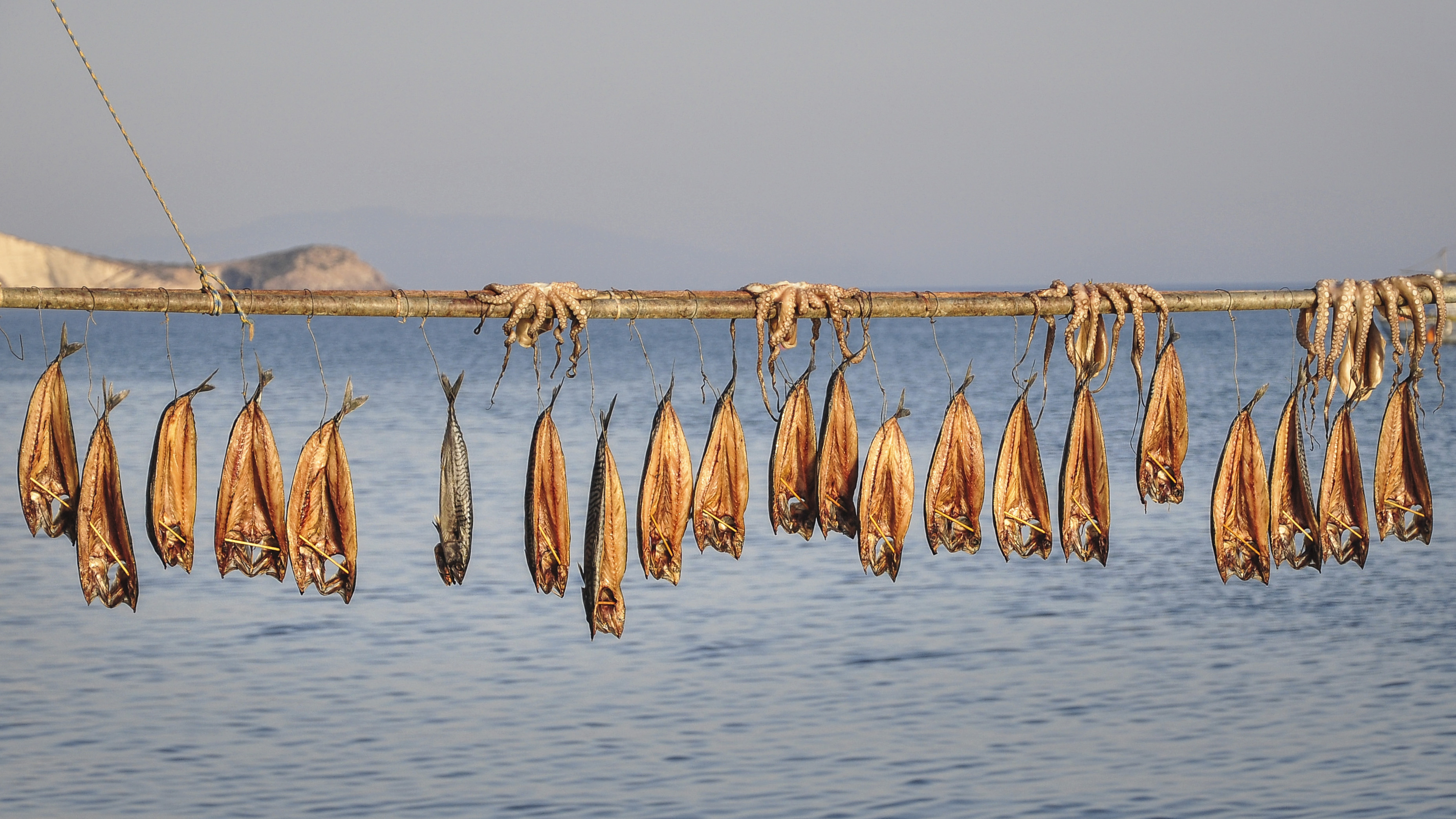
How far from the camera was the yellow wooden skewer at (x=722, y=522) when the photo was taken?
5.82 m

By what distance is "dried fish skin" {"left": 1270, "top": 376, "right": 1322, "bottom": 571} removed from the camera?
6.23m

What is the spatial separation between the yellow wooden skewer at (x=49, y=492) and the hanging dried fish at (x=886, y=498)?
118 inches

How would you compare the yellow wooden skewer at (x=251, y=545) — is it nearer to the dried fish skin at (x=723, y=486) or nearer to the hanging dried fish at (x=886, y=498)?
the dried fish skin at (x=723, y=486)

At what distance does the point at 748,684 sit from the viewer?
11.7 m

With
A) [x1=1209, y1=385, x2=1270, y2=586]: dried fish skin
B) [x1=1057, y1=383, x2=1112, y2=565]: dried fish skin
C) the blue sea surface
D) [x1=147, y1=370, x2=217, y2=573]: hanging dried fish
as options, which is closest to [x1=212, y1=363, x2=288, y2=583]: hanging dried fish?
[x1=147, y1=370, x2=217, y2=573]: hanging dried fish

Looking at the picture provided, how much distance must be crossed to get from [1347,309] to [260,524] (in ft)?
15.0

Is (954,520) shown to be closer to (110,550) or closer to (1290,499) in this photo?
(1290,499)

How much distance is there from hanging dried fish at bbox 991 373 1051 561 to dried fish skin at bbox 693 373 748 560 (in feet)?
3.37

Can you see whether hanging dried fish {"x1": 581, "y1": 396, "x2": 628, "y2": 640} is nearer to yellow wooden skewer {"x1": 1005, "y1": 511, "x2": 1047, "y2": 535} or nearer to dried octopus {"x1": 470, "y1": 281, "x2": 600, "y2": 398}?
dried octopus {"x1": 470, "y1": 281, "x2": 600, "y2": 398}

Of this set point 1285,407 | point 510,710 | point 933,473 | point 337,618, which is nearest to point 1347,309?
point 1285,407

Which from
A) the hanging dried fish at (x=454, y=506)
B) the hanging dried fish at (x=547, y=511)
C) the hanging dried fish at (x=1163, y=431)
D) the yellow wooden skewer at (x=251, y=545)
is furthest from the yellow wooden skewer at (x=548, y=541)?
the hanging dried fish at (x=1163, y=431)

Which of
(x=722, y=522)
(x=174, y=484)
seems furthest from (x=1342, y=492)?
(x=174, y=484)

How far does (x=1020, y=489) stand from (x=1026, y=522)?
15 centimetres

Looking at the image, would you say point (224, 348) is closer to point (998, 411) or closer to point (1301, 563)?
point (998, 411)
